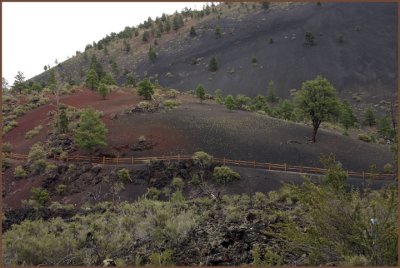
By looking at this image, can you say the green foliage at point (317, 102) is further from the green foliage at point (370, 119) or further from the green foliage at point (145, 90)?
the green foliage at point (370, 119)

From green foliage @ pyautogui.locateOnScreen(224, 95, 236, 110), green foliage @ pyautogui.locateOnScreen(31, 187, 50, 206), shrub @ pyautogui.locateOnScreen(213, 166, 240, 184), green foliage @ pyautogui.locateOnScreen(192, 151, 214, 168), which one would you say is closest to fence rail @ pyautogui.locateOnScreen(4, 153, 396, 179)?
green foliage @ pyautogui.locateOnScreen(192, 151, 214, 168)

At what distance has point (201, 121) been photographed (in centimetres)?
4450

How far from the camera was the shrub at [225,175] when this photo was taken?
33656 millimetres

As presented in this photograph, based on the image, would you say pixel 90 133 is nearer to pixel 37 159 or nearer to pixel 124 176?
pixel 124 176

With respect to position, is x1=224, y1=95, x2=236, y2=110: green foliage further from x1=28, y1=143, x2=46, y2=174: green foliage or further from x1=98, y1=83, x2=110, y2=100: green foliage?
x1=28, y1=143, x2=46, y2=174: green foliage

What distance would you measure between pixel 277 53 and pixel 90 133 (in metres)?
69.1

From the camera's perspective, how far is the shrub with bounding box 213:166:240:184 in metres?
33.7

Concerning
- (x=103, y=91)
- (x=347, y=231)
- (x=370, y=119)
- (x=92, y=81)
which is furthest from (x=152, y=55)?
(x=347, y=231)

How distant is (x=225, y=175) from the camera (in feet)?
111

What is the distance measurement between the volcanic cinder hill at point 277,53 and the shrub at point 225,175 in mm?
55137

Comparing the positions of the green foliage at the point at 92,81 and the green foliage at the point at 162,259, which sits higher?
the green foliage at the point at 162,259

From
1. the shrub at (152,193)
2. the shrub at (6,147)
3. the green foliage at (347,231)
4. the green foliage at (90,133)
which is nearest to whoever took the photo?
the green foliage at (347,231)

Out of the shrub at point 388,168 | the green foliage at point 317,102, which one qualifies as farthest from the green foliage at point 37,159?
the shrub at point 388,168

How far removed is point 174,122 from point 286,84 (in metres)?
50.1
